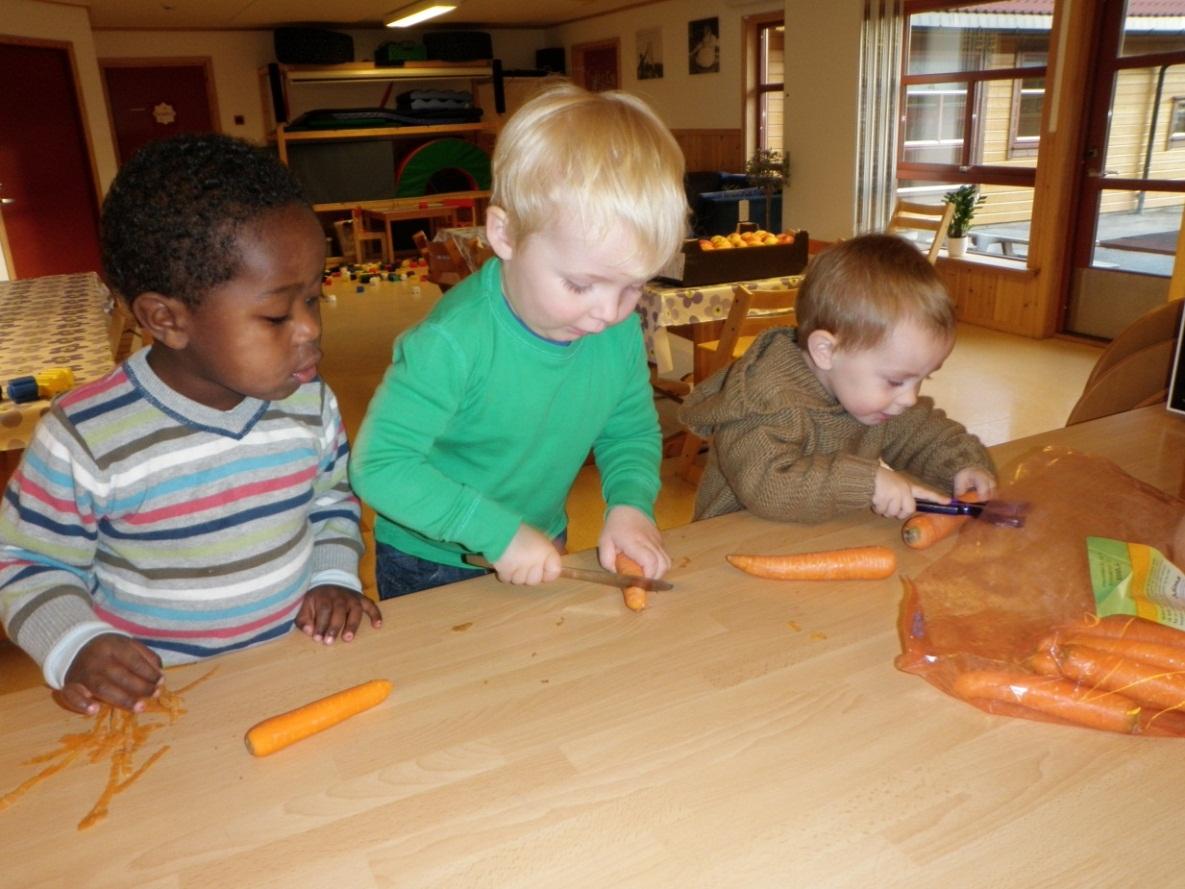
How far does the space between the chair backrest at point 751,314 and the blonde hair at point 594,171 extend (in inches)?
84.2

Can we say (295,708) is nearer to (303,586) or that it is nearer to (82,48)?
(303,586)

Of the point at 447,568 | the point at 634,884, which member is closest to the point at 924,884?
the point at 634,884

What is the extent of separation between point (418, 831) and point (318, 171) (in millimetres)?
9551

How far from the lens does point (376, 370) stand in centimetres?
539

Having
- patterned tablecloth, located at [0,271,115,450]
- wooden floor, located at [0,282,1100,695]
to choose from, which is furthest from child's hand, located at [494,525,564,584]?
wooden floor, located at [0,282,1100,695]

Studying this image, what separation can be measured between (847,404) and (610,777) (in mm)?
781

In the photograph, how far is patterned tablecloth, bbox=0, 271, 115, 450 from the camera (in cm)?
A: 192

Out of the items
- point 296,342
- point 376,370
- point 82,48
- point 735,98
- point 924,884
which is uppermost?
point 82,48

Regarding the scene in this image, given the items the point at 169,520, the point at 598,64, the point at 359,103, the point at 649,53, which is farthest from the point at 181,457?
the point at 359,103

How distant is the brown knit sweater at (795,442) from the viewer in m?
1.15

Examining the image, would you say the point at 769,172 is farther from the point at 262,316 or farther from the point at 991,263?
the point at 262,316

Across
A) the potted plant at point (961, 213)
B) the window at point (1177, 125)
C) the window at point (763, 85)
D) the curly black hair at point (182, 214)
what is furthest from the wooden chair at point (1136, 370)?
the window at point (763, 85)

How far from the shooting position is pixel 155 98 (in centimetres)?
927

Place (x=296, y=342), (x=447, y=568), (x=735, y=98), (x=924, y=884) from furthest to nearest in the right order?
(x=735, y=98)
(x=447, y=568)
(x=296, y=342)
(x=924, y=884)
